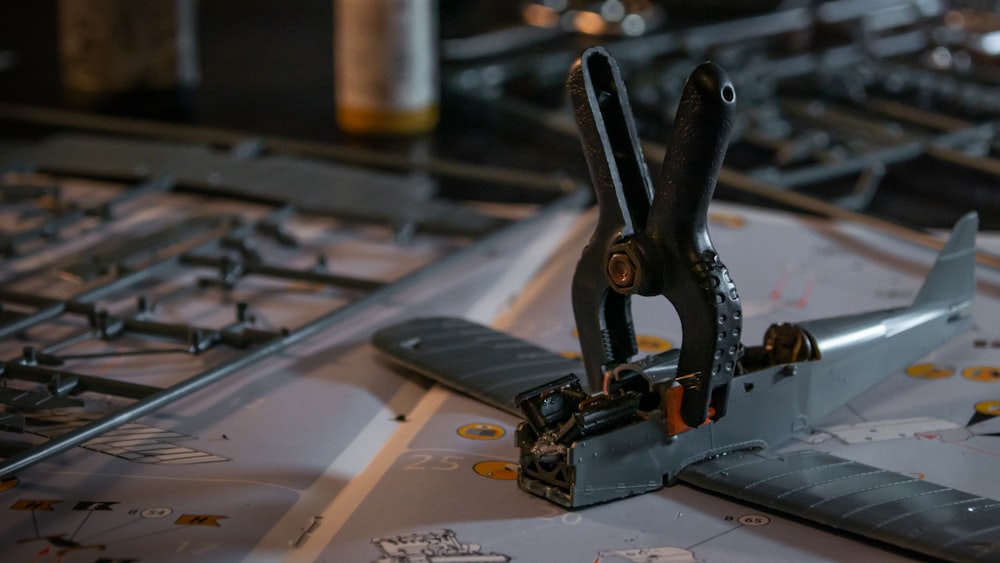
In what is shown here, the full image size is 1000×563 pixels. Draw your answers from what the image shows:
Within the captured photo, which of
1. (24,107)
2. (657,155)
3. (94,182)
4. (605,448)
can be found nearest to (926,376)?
(605,448)

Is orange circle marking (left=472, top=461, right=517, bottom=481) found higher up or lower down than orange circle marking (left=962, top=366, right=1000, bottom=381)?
lower down

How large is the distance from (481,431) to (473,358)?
0.41 feet

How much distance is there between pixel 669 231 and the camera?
107 centimetres

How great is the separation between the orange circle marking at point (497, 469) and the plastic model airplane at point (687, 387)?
0.05 meters

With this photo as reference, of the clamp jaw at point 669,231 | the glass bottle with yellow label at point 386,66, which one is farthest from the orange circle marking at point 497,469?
the glass bottle with yellow label at point 386,66

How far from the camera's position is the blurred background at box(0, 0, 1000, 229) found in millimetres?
2258

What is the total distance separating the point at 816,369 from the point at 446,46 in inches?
77.9

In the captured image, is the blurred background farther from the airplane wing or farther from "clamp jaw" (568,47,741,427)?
"clamp jaw" (568,47,741,427)

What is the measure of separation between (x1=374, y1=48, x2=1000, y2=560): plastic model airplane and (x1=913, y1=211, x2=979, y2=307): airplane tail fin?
222 mm

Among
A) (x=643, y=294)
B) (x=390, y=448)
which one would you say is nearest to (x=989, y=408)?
(x=643, y=294)

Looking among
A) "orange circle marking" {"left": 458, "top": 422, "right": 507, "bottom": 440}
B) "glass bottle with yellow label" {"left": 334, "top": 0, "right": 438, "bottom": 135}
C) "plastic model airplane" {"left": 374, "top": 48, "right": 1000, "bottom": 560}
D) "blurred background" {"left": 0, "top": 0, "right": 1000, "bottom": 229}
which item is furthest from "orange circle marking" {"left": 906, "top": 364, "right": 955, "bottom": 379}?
"glass bottle with yellow label" {"left": 334, "top": 0, "right": 438, "bottom": 135}

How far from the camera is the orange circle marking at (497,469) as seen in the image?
1.18 meters

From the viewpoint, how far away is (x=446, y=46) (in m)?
3.04

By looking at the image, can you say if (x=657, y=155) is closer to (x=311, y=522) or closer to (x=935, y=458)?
(x=935, y=458)
